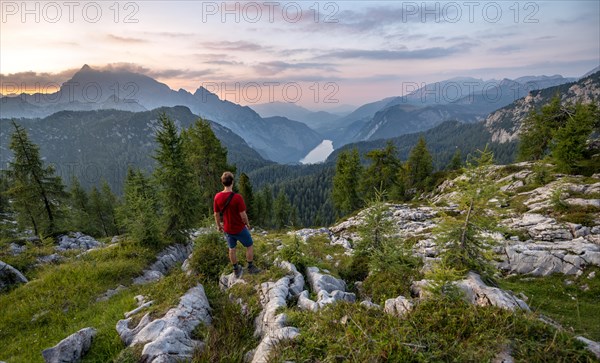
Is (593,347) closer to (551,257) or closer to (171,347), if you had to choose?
(171,347)

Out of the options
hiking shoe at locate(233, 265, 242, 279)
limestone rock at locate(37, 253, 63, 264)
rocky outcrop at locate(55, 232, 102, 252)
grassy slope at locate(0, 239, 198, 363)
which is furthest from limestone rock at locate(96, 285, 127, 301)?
rocky outcrop at locate(55, 232, 102, 252)

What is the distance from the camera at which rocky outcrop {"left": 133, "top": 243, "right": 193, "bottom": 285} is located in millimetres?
15394

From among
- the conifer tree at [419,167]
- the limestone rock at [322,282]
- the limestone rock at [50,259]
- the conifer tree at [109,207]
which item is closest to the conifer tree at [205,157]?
the limestone rock at [50,259]

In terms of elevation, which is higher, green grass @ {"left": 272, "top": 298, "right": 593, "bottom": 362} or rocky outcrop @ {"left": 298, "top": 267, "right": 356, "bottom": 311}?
green grass @ {"left": 272, "top": 298, "right": 593, "bottom": 362}

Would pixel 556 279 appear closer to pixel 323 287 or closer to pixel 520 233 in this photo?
pixel 520 233

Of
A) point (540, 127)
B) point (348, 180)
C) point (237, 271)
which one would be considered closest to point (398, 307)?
point (237, 271)

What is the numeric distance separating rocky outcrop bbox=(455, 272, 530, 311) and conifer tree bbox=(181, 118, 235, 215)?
30781 mm

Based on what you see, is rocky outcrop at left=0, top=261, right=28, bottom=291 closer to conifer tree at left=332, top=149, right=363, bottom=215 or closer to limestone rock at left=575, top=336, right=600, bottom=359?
limestone rock at left=575, top=336, right=600, bottom=359

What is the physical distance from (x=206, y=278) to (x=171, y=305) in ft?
11.0

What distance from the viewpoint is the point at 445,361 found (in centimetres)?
517

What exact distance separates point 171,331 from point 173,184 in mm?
16996

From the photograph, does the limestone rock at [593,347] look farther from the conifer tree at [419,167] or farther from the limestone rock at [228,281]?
the conifer tree at [419,167]

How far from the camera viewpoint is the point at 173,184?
72.0 feet

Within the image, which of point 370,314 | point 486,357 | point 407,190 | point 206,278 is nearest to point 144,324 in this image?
point 206,278
